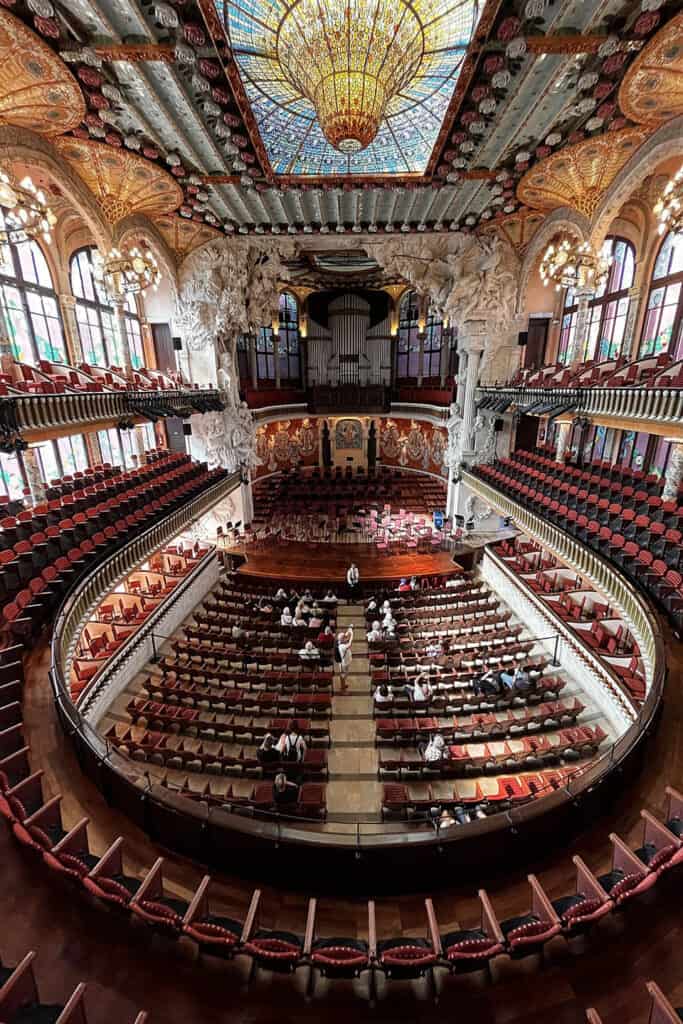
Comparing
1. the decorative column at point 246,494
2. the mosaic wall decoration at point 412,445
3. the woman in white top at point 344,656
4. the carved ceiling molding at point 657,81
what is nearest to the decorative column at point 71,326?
the decorative column at point 246,494

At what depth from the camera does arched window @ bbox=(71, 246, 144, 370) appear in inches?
535

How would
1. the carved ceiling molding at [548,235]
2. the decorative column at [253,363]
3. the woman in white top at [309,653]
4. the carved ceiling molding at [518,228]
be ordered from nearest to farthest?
the woman in white top at [309,653]
the carved ceiling molding at [548,235]
the carved ceiling molding at [518,228]
the decorative column at [253,363]

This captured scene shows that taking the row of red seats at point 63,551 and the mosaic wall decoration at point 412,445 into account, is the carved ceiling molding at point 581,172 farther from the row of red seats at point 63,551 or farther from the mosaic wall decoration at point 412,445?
the row of red seats at point 63,551

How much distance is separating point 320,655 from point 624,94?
485 inches

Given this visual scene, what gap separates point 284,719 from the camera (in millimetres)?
8055

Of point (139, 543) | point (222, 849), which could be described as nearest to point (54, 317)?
point (139, 543)

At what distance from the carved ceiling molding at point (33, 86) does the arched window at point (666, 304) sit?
13788 mm

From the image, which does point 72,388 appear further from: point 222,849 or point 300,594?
point 222,849

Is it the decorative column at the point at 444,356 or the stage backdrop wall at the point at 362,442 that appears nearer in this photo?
the decorative column at the point at 444,356

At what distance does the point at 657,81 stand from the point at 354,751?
1266cm

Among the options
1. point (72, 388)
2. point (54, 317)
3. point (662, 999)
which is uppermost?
point (54, 317)

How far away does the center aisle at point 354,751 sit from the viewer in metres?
6.55

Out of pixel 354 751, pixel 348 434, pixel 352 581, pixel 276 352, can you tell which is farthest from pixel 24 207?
pixel 348 434

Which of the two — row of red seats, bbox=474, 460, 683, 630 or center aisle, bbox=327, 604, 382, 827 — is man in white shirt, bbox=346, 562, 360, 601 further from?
row of red seats, bbox=474, 460, 683, 630
